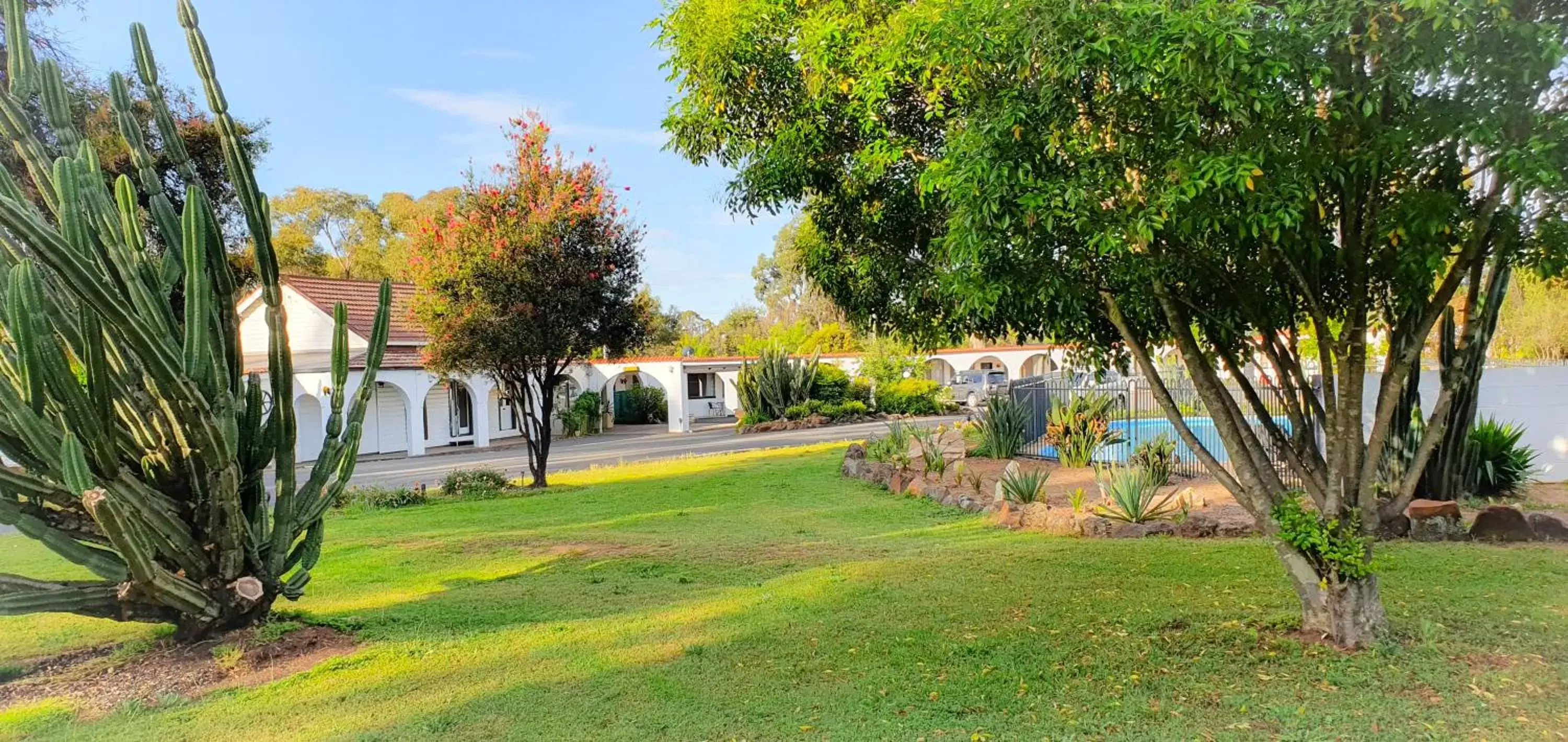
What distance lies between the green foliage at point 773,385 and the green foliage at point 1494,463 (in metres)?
22.1

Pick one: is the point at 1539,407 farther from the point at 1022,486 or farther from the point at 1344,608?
the point at 1344,608

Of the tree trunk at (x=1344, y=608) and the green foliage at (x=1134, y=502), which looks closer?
the tree trunk at (x=1344, y=608)

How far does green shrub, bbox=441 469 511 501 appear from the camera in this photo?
1499 cm

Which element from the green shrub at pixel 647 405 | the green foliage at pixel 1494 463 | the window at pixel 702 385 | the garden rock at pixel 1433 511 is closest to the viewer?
the garden rock at pixel 1433 511

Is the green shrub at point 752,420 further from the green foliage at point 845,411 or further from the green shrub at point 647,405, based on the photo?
the green shrub at point 647,405

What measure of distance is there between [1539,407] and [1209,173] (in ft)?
37.0

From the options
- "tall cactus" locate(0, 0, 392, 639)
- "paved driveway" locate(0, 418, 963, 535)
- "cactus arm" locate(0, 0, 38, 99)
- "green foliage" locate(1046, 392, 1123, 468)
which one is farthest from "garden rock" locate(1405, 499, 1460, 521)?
"paved driveway" locate(0, 418, 963, 535)

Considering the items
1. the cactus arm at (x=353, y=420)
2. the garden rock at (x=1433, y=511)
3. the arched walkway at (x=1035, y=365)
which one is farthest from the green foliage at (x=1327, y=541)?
the arched walkway at (x=1035, y=365)

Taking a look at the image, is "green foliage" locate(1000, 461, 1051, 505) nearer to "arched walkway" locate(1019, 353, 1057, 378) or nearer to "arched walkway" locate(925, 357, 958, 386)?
"arched walkway" locate(1019, 353, 1057, 378)

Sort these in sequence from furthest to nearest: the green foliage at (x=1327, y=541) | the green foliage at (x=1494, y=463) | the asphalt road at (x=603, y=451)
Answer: the asphalt road at (x=603, y=451), the green foliage at (x=1494, y=463), the green foliage at (x=1327, y=541)

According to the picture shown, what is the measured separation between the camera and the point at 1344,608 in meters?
4.93

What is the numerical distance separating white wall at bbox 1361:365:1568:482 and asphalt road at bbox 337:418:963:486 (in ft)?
47.9

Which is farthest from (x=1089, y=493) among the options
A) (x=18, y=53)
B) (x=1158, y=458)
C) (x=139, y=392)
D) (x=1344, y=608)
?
(x=18, y=53)

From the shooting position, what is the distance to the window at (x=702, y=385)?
136 feet
